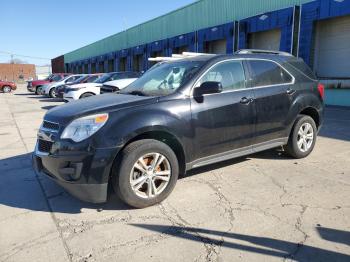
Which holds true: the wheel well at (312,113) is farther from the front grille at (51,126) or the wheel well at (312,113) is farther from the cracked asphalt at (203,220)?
the front grille at (51,126)

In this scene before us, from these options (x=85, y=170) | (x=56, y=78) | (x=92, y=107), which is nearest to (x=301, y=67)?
(x=92, y=107)

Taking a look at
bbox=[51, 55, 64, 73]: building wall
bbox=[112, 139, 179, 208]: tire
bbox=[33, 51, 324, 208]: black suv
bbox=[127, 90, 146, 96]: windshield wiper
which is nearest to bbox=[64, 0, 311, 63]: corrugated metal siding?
bbox=[33, 51, 324, 208]: black suv

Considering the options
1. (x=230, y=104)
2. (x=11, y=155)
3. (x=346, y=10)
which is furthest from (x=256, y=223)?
(x=346, y=10)

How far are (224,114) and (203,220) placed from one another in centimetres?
157

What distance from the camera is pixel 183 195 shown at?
435 centimetres

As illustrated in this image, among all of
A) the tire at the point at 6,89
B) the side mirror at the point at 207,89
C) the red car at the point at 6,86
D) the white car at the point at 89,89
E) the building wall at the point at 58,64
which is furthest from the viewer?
the building wall at the point at 58,64

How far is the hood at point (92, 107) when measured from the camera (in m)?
3.87

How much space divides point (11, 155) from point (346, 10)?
1354 centimetres

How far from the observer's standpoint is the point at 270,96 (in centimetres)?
516

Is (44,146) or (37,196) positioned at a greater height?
(44,146)

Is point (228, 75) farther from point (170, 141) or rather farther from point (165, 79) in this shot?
point (170, 141)

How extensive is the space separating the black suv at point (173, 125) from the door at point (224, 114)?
0.5 inches

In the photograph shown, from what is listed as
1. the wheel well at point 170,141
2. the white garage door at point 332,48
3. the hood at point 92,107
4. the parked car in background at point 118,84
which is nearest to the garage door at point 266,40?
the white garage door at point 332,48

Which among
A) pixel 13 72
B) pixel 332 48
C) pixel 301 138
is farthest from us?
pixel 13 72
